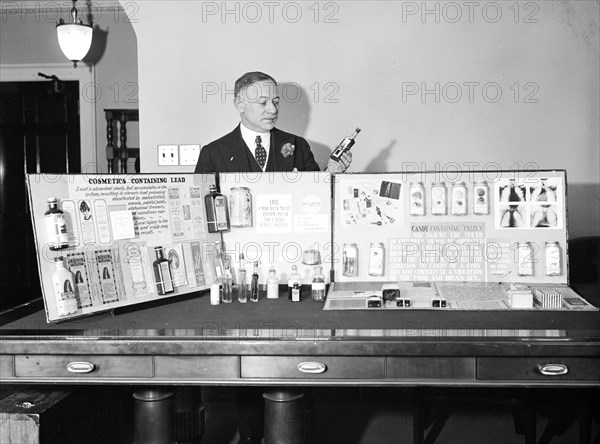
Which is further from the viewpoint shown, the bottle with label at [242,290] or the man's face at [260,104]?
the man's face at [260,104]

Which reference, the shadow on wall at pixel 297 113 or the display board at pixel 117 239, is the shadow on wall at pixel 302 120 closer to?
the shadow on wall at pixel 297 113

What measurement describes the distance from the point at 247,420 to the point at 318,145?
193cm

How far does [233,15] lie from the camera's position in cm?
379

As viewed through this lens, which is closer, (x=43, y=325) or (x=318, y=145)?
(x=43, y=325)

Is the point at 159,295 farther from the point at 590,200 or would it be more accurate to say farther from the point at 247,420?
the point at 590,200

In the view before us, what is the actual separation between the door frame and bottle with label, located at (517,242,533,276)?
4.38 m

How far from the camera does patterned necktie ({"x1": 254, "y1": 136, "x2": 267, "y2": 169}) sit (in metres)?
3.09

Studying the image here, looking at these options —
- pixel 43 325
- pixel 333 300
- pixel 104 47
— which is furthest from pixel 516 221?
pixel 104 47

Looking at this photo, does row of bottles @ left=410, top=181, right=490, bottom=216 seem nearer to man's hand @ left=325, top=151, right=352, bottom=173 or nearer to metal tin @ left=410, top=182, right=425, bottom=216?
metal tin @ left=410, top=182, right=425, bottom=216

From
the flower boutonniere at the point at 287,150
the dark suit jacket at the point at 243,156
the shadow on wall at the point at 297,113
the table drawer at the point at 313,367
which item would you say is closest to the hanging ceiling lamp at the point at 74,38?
the shadow on wall at the point at 297,113

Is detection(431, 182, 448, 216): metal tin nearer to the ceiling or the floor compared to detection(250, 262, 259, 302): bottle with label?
nearer to the ceiling

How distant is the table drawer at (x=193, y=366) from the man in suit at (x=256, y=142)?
4.40 feet

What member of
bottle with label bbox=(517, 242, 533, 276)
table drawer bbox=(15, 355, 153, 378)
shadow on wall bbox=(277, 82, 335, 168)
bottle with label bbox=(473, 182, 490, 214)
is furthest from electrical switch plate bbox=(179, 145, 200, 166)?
table drawer bbox=(15, 355, 153, 378)

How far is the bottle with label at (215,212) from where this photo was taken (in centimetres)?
217
